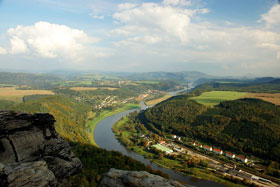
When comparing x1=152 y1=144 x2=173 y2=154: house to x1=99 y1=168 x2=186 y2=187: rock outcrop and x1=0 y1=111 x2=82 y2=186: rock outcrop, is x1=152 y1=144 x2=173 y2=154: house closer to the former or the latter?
x1=0 y1=111 x2=82 y2=186: rock outcrop

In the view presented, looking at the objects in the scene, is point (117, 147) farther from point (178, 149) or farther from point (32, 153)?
point (32, 153)

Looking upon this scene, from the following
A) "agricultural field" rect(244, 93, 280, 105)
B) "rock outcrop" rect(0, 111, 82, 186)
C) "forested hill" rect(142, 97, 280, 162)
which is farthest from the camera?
"agricultural field" rect(244, 93, 280, 105)

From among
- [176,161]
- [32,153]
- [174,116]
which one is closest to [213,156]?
[176,161]

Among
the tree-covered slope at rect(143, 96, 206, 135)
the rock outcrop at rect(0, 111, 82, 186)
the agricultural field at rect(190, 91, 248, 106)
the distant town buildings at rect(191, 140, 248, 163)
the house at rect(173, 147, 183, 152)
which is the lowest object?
the house at rect(173, 147, 183, 152)

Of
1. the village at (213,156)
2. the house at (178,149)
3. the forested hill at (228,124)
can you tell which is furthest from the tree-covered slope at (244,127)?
the house at (178,149)

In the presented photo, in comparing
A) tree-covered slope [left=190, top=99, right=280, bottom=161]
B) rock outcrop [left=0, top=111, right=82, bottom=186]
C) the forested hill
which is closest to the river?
the forested hill

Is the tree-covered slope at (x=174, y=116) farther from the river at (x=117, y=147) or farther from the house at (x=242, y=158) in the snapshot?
the house at (x=242, y=158)

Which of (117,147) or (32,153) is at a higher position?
(32,153)
